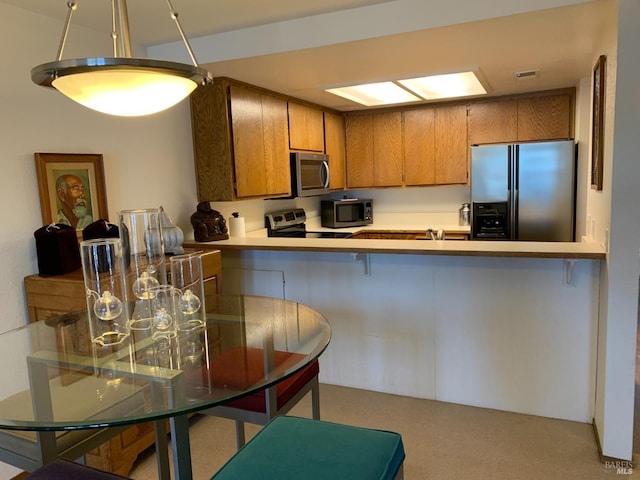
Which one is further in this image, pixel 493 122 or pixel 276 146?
pixel 493 122

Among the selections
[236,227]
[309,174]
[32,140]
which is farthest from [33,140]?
[309,174]

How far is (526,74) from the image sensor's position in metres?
3.51

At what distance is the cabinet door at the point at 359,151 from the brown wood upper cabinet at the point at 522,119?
1025 mm

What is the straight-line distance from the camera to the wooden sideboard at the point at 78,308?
2.26 m

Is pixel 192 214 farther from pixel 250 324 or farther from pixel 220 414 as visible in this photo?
pixel 220 414

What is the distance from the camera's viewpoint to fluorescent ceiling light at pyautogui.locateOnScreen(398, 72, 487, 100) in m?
3.51

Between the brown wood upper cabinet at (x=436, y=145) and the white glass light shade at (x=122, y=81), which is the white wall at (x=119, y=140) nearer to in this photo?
the white glass light shade at (x=122, y=81)

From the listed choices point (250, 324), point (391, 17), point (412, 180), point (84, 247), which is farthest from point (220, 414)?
point (412, 180)

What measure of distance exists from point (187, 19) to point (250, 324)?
1727 mm

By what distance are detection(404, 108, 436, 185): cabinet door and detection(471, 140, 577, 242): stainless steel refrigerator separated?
0.60 meters

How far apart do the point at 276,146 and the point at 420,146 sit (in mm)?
1668

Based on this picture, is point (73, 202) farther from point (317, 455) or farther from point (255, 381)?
point (317, 455)

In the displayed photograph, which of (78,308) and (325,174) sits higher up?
(325,174)

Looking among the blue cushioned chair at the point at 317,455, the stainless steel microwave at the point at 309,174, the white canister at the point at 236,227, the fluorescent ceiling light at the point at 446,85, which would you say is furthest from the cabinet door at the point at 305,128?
the blue cushioned chair at the point at 317,455
